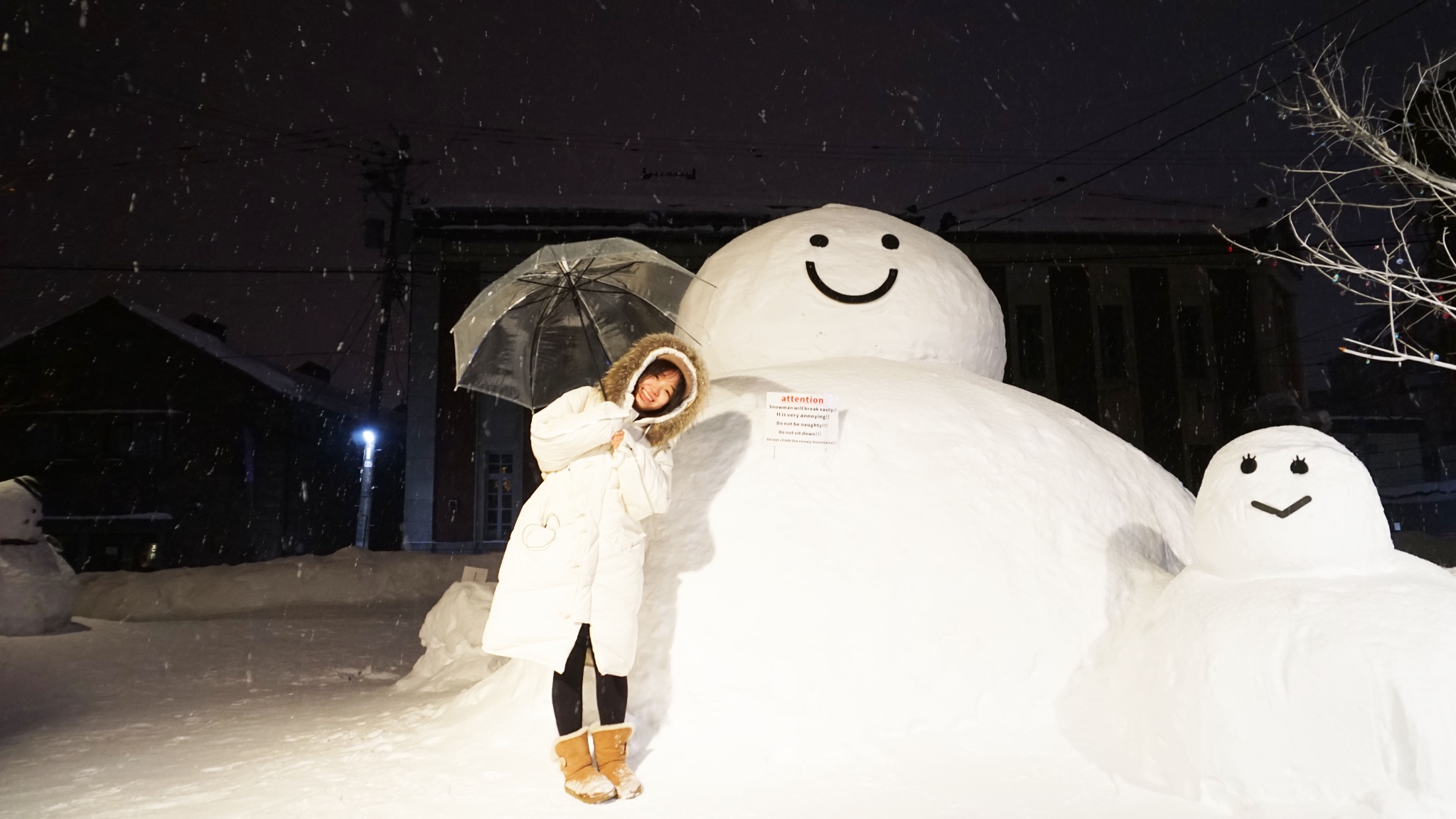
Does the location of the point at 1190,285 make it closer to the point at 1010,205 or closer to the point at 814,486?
the point at 1010,205

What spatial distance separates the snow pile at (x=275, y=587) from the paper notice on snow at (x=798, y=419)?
9141 mm

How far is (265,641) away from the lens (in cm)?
774

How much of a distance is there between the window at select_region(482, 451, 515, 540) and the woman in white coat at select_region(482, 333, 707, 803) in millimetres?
13314

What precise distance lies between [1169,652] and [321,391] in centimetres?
2436

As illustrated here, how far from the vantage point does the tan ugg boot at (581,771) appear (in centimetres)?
291

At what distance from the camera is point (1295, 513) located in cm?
291

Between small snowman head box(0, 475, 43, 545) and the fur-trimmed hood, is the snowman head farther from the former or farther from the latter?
small snowman head box(0, 475, 43, 545)

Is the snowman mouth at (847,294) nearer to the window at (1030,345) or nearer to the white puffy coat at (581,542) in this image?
the white puffy coat at (581,542)

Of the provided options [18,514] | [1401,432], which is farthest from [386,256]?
[1401,432]

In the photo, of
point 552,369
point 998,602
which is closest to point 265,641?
point 552,369

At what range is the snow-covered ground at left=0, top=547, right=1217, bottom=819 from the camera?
288 centimetres

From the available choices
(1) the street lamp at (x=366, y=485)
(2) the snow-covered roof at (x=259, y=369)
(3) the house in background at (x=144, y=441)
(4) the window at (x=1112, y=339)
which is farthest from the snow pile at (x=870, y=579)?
(2) the snow-covered roof at (x=259, y=369)

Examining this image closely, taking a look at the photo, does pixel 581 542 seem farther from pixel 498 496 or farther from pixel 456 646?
pixel 498 496

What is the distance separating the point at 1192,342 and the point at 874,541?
17163 mm
